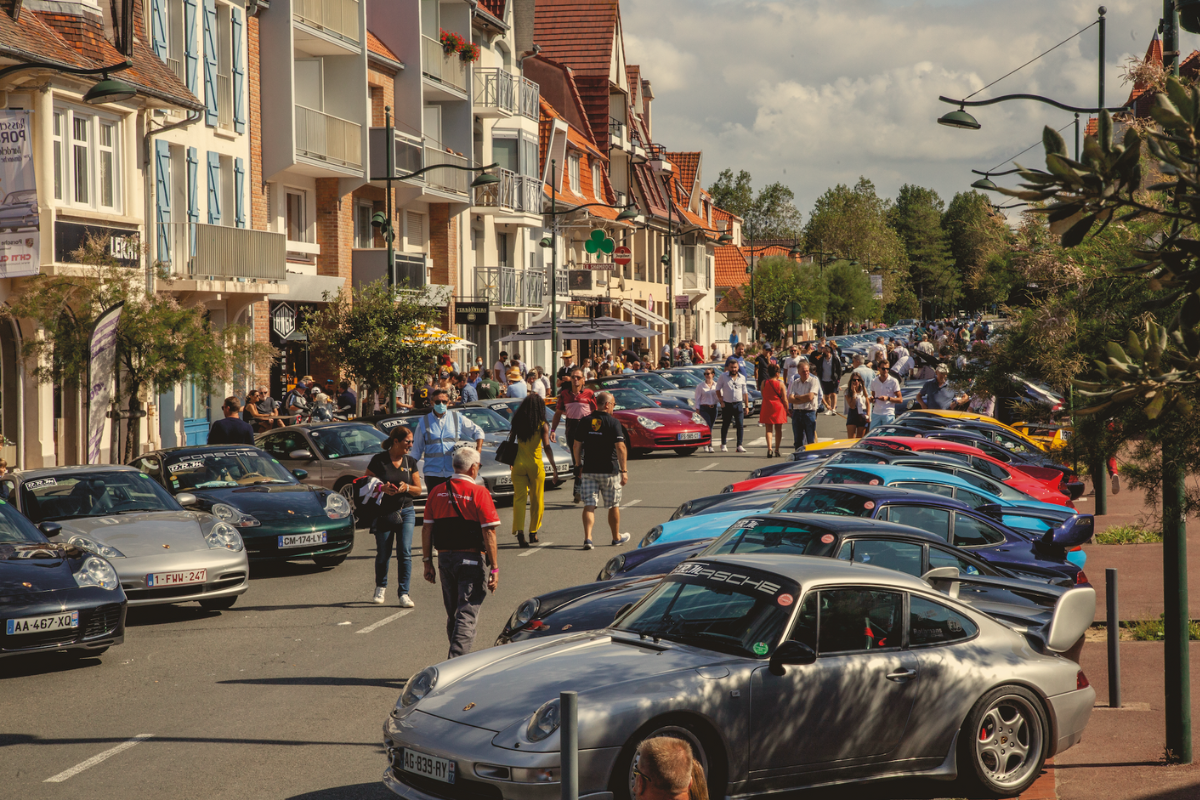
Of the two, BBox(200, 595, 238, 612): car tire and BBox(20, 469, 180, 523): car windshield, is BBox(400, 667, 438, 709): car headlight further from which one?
BBox(20, 469, 180, 523): car windshield

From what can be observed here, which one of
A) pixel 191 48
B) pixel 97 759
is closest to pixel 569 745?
pixel 97 759

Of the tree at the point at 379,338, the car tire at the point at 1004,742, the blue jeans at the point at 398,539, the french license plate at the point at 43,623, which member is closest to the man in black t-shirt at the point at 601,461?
the blue jeans at the point at 398,539

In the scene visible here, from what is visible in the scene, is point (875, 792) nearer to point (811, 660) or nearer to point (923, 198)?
point (811, 660)

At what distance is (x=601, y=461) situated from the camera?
15773 mm

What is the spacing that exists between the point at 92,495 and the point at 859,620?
905cm

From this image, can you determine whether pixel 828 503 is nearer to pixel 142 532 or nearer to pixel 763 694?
pixel 763 694

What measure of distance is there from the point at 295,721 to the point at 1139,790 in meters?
5.22

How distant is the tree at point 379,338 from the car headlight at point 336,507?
43.3 ft

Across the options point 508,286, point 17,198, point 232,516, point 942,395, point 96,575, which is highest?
point 508,286

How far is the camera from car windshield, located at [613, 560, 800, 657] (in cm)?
665

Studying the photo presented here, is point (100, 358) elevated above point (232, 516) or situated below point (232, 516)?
above

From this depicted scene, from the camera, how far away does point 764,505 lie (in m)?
13.6

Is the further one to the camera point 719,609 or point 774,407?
point 774,407

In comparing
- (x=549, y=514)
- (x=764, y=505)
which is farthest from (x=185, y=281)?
(x=764, y=505)
